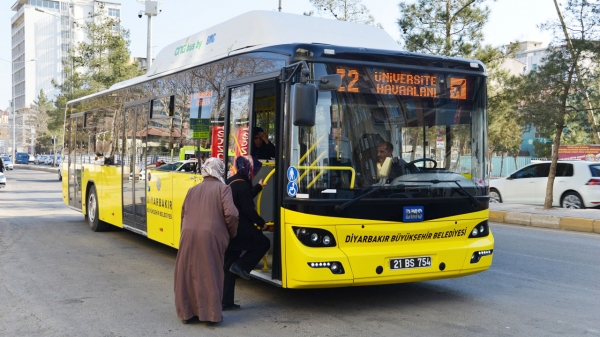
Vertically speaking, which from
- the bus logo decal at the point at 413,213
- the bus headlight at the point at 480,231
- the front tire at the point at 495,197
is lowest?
the front tire at the point at 495,197

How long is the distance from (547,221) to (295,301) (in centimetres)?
1057

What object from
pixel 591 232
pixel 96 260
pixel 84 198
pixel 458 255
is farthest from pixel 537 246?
pixel 84 198

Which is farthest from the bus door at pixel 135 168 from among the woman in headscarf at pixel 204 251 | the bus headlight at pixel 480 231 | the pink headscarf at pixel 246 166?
the bus headlight at pixel 480 231

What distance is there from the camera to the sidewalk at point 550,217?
15.2 meters

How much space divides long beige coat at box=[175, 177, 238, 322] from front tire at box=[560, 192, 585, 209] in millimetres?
14978

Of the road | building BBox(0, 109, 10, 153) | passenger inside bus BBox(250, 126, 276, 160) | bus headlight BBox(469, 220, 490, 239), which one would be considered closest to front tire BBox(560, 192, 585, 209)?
the road

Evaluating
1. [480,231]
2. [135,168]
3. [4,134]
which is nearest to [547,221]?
[480,231]

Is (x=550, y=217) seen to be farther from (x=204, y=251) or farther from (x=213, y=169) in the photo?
(x=204, y=251)

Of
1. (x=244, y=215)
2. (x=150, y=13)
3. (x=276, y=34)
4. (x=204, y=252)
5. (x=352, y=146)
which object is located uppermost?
(x=150, y=13)

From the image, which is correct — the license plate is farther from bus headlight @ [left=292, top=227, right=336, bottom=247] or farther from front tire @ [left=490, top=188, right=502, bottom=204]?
front tire @ [left=490, top=188, right=502, bottom=204]

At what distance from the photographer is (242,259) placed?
6.70 meters

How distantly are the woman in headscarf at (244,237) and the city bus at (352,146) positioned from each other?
0.17 metres

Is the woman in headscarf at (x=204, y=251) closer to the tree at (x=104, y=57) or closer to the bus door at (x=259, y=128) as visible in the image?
the bus door at (x=259, y=128)

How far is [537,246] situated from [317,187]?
23.0 feet
